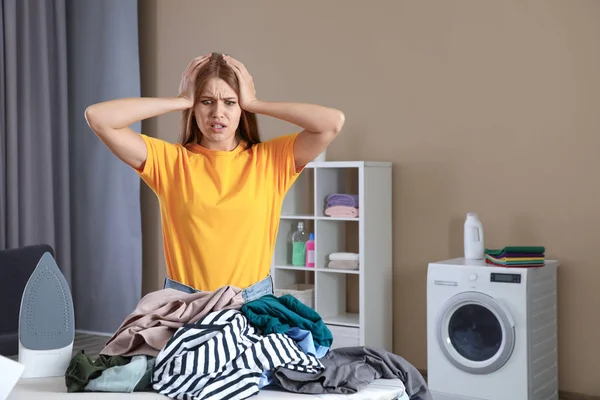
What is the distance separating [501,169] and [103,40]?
292cm

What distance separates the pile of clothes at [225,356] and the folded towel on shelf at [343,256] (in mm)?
2238

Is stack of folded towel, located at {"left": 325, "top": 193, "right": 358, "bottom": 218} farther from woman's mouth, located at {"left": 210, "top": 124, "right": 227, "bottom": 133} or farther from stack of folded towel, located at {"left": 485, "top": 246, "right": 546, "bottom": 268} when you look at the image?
woman's mouth, located at {"left": 210, "top": 124, "right": 227, "bottom": 133}

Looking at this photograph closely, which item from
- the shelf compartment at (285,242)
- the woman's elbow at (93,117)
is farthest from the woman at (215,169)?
the shelf compartment at (285,242)

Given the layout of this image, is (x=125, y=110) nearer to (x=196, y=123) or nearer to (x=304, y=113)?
(x=196, y=123)

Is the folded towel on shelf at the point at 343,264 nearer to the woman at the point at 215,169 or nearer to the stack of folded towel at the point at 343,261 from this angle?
the stack of folded towel at the point at 343,261

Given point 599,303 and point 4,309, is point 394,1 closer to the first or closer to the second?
point 599,303

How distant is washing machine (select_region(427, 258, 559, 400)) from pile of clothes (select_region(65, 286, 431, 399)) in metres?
1.69

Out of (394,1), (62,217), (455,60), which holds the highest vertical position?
(394,1)

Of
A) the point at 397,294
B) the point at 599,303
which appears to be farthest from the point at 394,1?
the point at 599,303

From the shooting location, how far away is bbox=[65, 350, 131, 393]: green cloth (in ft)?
5.51

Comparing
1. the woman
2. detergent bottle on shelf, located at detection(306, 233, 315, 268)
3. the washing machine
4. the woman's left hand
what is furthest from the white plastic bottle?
the woman's left hand

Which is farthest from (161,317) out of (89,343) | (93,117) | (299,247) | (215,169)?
(89,343)

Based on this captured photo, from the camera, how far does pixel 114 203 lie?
209 inches

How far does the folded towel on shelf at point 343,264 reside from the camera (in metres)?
4.13
